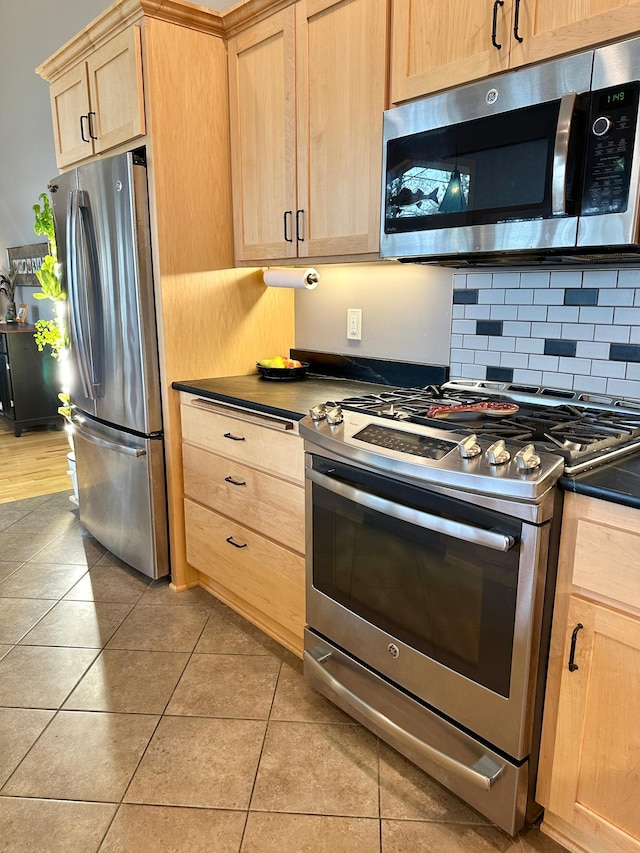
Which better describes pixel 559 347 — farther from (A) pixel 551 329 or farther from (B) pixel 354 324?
(B) pixel 354 324

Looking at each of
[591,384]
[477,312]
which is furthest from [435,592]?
[477,312]

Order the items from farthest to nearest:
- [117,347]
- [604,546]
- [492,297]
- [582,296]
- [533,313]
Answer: [117,347] < [492,297] < [533,313] < [582,296] < [604,546]

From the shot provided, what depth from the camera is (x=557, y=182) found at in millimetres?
1300

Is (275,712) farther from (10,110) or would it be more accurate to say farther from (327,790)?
(10,110)

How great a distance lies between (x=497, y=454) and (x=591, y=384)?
2.21ft

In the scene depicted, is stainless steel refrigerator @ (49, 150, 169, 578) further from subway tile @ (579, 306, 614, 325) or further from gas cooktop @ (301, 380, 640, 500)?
subway tile @ (579, 306, 614, 325)

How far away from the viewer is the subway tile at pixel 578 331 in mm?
1697

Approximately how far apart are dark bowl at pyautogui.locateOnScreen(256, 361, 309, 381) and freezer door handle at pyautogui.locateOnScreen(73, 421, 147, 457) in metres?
0.58

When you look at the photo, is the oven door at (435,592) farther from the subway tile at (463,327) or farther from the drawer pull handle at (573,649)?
the subway tile at (463,327)

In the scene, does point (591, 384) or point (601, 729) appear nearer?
point (601, 729)

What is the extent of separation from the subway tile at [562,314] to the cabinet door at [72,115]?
6.39ft

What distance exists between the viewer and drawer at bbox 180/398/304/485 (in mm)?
1867

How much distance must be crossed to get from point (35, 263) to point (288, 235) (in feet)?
13.2

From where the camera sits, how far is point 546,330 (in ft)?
5.90
